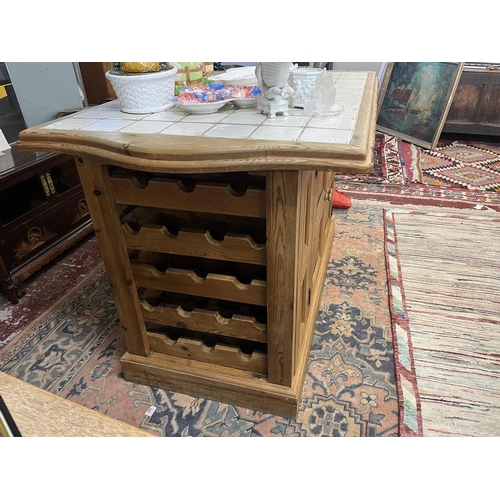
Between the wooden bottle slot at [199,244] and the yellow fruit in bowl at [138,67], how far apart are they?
433 millimetres

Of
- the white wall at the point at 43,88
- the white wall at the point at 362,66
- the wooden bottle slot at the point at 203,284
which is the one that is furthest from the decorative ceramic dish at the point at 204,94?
the white wall at the point at 362,66

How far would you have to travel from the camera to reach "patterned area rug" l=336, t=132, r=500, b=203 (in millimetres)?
Answer: 2701

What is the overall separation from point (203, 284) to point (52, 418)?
23.7 inches

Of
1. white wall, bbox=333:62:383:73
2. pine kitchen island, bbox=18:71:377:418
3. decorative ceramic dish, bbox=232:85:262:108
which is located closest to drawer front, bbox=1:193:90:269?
pine kitchen island, bbox=18:71:377:418

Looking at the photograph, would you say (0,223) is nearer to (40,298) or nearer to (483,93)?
(40,298)

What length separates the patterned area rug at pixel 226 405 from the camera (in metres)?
1.26

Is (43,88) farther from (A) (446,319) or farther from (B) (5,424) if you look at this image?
(A) (446,319)

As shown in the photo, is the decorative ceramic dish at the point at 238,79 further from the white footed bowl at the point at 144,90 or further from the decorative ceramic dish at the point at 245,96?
the white footed bowl at the point at 144,90

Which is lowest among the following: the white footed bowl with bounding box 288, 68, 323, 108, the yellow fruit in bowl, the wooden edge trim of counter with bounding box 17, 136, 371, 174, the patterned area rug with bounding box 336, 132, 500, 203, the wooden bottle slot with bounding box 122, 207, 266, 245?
the patterned area rug with bounding box 336, 132, 500, 203

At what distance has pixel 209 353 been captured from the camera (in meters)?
1.30

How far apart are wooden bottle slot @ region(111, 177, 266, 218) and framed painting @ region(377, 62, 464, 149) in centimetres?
289

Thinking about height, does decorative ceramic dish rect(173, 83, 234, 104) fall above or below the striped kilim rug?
above

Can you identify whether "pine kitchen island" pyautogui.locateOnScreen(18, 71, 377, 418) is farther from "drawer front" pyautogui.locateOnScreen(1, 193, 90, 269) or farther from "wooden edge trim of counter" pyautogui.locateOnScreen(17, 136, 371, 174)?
"drawer front" pyautogui.locateOnScreen(1, 193, 90, 269)

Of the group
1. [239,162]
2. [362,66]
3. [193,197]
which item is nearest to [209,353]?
[193,197]
